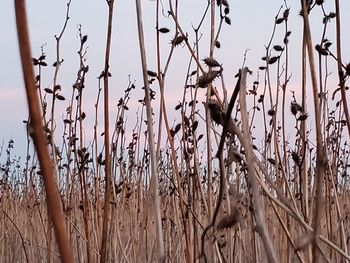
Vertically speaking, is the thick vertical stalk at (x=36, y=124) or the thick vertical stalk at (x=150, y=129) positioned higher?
the thick vertical stalk at (x=150, y=129)

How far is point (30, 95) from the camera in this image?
274mm

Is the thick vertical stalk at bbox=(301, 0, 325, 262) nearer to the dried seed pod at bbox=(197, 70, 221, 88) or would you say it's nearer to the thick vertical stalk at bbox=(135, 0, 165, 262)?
the dried seed pod at bbox=(197, 70, 221, 88)

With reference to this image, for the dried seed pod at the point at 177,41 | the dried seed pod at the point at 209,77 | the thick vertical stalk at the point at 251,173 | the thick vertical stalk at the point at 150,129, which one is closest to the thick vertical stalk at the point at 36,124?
the thick vertical stalk at the point at 251,173

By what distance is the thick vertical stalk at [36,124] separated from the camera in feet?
0.88

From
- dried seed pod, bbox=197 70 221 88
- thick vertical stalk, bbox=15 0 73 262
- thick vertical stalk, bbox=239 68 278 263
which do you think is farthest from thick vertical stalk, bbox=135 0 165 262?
thick vertical stalk, bbox=15 0 73 262

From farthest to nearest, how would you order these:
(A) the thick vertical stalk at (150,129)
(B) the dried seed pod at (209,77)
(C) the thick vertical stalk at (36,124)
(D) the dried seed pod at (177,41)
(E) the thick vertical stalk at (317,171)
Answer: (D) the dried seed pod at (177,41), (A) the thick vertical stalk at (150,129), (B) the dried seed pod at (209,77), (E) the thick vertical stalk at (317,171), (C) the thick vertical stalk at (36,124)

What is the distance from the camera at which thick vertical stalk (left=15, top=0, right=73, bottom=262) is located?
27 cm

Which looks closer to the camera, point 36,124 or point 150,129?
point 36,124

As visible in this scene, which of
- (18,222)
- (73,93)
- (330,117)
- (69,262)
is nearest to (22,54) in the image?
(69,262)

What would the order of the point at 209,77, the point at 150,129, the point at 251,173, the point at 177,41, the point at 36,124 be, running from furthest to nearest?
the point at 177,41 < the point at 150,129 < the point at 209,77 < the point at 251,173 < the point at 36,124

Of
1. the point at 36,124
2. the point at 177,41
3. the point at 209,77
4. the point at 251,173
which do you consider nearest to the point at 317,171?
the point at 251,173

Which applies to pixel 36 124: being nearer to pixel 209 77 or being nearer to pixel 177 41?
pixel 209 77

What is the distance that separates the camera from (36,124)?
28cm

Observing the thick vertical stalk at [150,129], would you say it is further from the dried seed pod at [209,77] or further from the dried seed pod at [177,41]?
the dried seed pod at [177,41]
